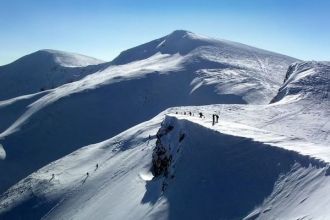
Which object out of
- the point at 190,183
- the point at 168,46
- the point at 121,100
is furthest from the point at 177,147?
the point at 168,46

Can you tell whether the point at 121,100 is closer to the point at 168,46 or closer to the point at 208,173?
the point at 168,46

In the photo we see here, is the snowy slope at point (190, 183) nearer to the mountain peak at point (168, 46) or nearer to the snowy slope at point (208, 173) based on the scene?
the snowy slope at point (208, 173)

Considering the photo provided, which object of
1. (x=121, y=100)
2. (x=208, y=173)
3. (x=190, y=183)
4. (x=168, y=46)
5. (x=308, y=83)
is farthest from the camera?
(x=168, y=46)

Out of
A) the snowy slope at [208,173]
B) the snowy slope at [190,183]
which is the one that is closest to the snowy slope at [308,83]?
the snowy slope at [208,173]

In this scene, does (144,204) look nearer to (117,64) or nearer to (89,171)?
(89,171)

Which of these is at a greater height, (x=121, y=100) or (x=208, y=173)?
(x=208, y=173)

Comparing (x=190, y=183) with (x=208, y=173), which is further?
(x=190, y=183)

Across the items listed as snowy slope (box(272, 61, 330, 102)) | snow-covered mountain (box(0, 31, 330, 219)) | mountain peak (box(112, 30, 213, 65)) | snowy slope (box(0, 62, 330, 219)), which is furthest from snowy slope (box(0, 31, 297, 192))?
snowy slope (box(0, 62, 330, 219))

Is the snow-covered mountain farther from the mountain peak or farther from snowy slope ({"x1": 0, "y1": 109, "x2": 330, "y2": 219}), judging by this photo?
the mountain peak
